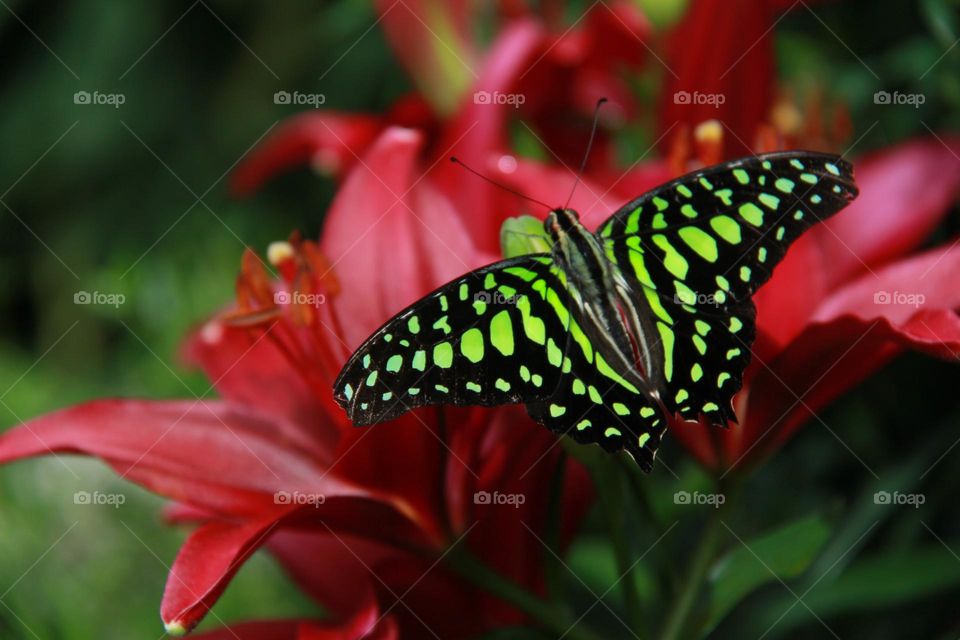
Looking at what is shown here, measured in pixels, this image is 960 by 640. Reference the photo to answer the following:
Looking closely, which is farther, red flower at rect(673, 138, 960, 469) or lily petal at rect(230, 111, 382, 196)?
lily petal at rect(230, 111, 382, 196)

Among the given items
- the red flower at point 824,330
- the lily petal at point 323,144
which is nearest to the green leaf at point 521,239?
the red flower at point 824,330

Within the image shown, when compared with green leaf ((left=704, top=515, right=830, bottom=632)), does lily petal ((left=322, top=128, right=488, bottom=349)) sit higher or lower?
higher

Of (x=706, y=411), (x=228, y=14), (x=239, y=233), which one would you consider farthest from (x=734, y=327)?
(x=228, y=14)

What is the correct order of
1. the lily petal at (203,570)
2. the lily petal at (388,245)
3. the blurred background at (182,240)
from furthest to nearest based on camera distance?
the blurred background at (182,240) → the lily petal at (388,245) → the lily petal at (203,570)

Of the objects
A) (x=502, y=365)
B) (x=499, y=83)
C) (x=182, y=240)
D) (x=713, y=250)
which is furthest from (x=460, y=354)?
(x=182, y=240)

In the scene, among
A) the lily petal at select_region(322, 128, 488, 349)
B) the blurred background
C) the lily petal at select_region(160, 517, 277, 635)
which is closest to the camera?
the lily petal at select_region(160, 517, 277, 635)

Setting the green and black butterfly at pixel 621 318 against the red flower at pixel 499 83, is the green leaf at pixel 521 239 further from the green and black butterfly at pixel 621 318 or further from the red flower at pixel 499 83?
the red flower at pixel 499 83

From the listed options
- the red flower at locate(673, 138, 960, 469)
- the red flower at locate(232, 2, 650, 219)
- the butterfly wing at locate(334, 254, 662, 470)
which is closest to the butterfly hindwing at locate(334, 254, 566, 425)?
the butterfly wing at locate(334, 254, 662, 470)

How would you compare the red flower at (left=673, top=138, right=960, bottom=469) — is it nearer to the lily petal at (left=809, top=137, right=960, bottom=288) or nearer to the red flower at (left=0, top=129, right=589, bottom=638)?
the lily petal at (left=809, top=137, right=960, bottom=288)
